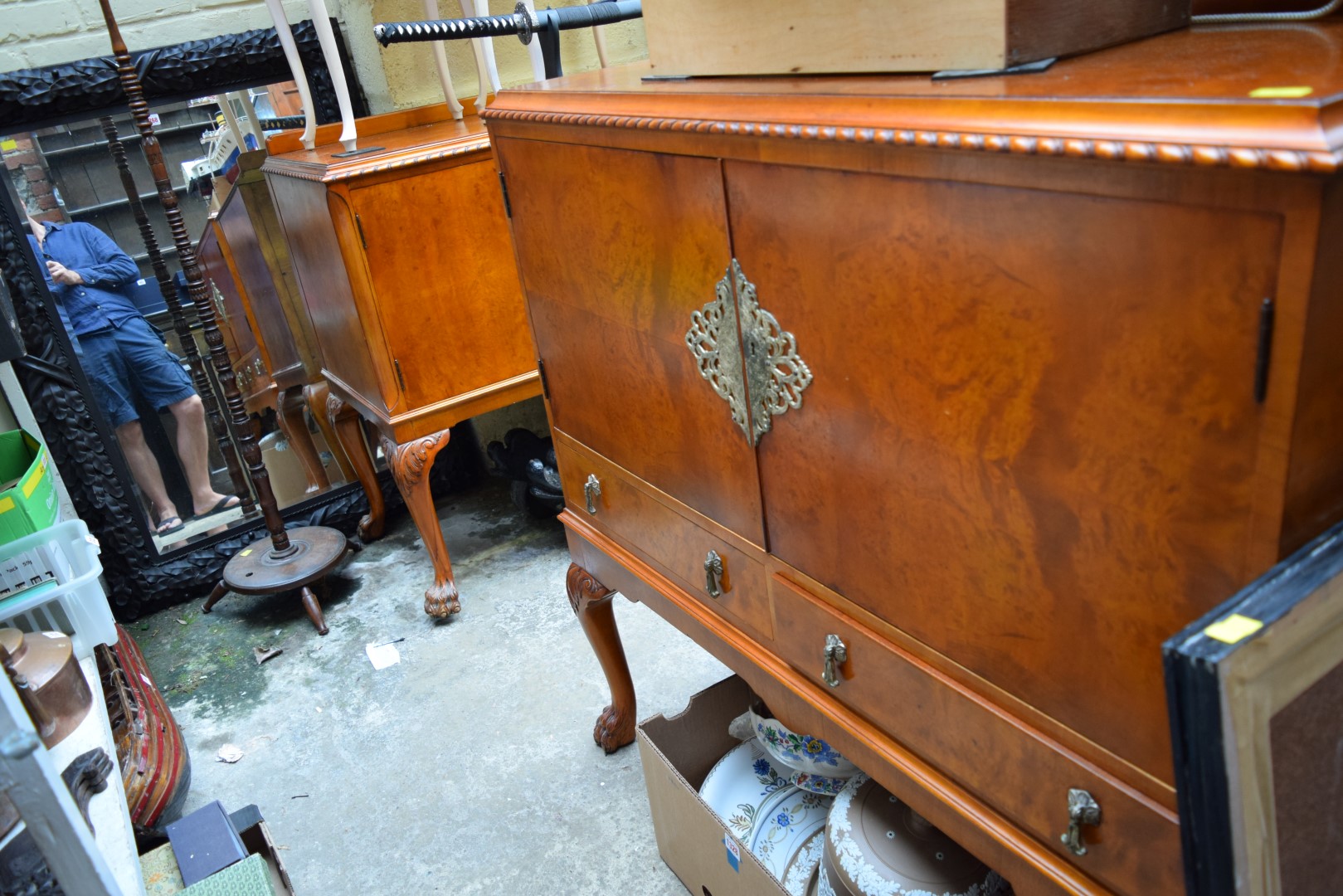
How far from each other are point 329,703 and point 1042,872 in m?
1.84

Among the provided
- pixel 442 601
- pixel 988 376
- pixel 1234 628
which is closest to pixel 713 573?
pixel 988 376

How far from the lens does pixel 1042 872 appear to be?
0.87 m

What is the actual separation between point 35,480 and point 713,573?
5.16 ft

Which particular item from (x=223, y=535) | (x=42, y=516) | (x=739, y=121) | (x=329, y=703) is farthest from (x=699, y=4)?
(x=223, y=535)

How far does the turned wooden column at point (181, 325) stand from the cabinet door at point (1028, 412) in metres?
2.30

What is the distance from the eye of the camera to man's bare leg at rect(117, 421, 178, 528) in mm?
2680

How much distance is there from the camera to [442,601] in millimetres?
2539

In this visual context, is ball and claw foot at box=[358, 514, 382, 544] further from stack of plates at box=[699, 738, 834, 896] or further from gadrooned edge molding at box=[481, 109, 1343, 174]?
gadrooned edge molding at box=[481, 109, 1343, 174]

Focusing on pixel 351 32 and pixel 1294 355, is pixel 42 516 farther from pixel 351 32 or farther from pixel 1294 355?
pixel 1294 355

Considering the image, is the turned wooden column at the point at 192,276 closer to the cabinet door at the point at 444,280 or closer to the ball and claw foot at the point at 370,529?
the ball and claw foot at the point at 370,529

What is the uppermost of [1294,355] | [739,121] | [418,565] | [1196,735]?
[739,121]

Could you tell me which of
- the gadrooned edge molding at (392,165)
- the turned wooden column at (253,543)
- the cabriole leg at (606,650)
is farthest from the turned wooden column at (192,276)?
the cabriole leg at (606,650)

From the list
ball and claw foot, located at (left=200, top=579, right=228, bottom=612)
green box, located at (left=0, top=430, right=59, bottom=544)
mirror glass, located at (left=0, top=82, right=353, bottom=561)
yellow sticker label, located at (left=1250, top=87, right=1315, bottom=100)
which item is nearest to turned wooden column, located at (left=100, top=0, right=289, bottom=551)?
mirror glass, located at (left=0, top=82, right=353, bottom=561)

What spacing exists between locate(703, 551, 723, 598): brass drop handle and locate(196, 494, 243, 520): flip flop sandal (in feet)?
6.98
